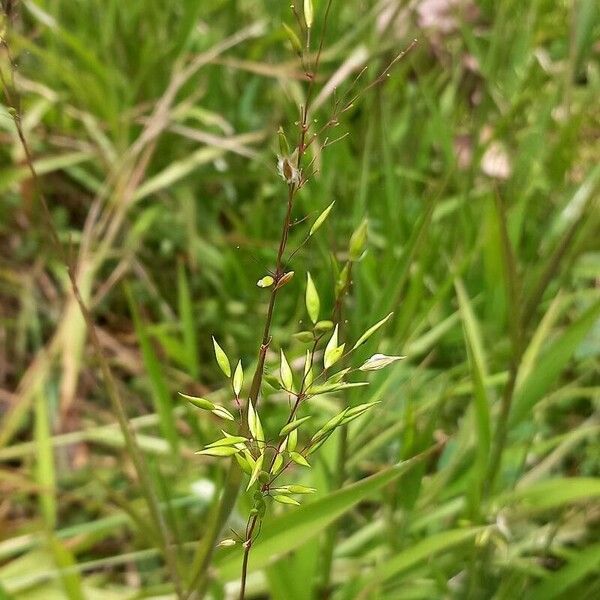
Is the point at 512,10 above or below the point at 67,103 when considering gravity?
below

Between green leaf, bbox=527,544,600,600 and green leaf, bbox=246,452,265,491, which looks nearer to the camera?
green leaf, bbox=246,452,265,491

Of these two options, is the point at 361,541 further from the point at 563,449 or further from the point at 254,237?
the point at 254,237

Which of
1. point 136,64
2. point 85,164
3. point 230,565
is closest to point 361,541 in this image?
point 230,565

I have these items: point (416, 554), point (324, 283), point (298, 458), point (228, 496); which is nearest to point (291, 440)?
point (298, 458)

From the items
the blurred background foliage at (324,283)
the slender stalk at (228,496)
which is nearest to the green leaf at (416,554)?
the blurred background foliage at (324,283)

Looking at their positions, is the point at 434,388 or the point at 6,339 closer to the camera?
the point at 434,388

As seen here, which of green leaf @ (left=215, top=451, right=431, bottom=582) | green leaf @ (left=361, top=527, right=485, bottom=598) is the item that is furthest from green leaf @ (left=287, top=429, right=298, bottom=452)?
green leaf @ (left=361, top=527, right=485, bottom=598)

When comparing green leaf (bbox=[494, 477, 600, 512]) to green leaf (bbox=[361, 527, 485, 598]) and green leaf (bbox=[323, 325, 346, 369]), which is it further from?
green leaf (bbox=[323, 325, 346, 369])

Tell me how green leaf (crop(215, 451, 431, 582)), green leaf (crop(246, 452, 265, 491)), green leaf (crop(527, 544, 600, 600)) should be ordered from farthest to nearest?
green leaf (crop(527, 544, 600, 600)), green leaf (crop(215, 451, 431, 582)), green leaf (crop(246, 452, 265, 491))
